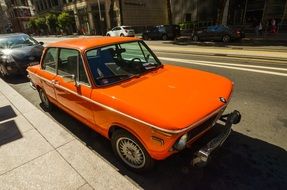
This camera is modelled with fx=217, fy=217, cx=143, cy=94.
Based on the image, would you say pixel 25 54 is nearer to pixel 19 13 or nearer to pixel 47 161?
pixel 47 161

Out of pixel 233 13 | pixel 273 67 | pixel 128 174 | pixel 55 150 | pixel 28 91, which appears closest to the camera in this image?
pixel 128 174

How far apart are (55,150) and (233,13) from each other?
33240 millimetres

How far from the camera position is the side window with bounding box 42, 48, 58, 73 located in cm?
446

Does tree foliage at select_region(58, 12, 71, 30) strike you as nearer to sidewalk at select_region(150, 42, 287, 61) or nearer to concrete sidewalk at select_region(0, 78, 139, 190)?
sidewalk at select_region(150, 42, 287, 61)

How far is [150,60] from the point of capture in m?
4.32

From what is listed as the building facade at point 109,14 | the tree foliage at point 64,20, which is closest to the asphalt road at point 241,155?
the building facade at point 109,14

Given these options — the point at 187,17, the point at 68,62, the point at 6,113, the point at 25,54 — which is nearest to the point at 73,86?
the point at 68,62

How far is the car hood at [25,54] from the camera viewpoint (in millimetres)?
9031

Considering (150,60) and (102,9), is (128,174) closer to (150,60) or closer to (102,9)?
(150,60)

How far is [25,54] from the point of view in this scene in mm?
9211

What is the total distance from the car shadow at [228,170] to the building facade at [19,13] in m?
87.0

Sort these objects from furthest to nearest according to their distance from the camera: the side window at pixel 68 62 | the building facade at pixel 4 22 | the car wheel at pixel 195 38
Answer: the building facade at pixel 4 22 → the car wheel at pixel 195 38 → the side window at pixel 68 62

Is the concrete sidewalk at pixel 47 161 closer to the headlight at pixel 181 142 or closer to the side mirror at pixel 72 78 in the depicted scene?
the headlight at pixel 181 142

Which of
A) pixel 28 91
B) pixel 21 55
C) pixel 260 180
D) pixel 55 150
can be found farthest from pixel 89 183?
pixel 21 55
